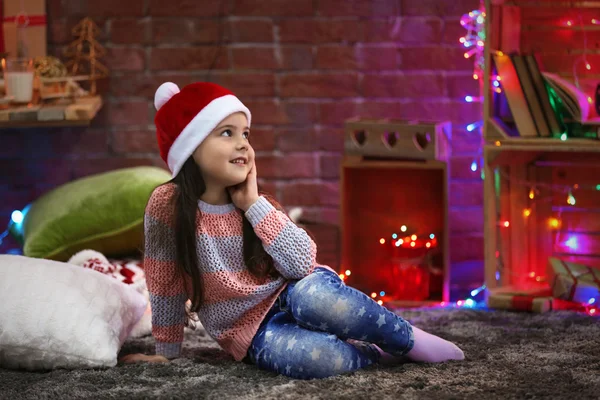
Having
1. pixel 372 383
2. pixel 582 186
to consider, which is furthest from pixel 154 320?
pixel 582 186

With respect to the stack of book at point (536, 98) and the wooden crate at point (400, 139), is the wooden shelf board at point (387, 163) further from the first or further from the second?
the stack of book at point (536, 98)

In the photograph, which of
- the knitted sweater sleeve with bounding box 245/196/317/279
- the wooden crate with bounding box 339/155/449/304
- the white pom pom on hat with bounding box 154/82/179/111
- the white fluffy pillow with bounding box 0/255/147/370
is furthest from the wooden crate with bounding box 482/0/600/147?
the white fluffy pillow with bounding box 0/255/147/370

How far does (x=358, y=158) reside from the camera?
2.91m

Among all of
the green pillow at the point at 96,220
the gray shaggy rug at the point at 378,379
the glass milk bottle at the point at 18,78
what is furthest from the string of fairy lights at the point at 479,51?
the glass milk bottle at the point at 18,78

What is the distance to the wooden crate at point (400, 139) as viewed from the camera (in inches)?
111

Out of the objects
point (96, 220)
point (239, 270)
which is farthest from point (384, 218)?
point (239, 270)

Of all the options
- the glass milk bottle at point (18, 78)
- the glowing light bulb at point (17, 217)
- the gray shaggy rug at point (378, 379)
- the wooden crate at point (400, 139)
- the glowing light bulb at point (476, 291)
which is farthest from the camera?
the glowing light bulb at point (17, 217)

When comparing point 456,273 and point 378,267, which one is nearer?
point 378,267

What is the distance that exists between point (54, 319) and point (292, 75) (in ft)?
4.72

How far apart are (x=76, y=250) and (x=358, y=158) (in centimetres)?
93

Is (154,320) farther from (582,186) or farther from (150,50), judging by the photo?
(582,186)

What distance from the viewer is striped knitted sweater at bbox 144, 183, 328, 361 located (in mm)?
2002

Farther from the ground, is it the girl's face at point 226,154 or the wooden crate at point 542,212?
the girl's face at point 226,154

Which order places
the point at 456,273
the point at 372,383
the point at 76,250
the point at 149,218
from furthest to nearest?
the point at 456,273, the point at 76,250, the point at 149,218, the point at 372,383
